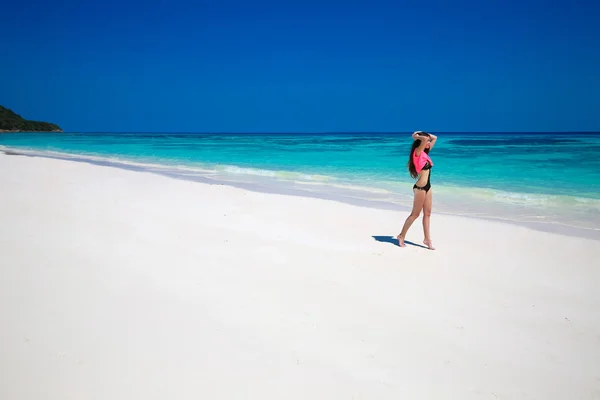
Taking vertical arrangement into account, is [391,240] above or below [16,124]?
below

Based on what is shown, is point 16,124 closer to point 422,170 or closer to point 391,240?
point 391,240

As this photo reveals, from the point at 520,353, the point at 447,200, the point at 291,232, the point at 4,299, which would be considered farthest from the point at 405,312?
the point at 447,200

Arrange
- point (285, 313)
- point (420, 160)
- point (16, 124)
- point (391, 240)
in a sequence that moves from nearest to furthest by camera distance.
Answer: point (285, 313)
point (420, 160)
point (391, 240)
point (16, 124)

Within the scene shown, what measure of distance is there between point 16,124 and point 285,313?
419 feet

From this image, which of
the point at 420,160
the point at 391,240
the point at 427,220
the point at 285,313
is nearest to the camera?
the point at 285,313

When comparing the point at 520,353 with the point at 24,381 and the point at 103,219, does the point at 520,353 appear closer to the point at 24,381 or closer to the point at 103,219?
the point at 24,381

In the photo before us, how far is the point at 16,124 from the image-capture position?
10394cm

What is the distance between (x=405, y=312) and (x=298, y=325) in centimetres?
99

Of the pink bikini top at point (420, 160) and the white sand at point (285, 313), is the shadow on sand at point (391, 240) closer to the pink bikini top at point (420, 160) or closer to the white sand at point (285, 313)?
the white sand at point (285, 313)

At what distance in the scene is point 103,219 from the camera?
6039 mm

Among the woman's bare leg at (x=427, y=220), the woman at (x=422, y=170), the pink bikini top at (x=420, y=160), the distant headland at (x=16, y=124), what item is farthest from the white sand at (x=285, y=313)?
the distant headland at (x=16, y=124)

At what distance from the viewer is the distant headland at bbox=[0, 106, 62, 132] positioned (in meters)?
98.4

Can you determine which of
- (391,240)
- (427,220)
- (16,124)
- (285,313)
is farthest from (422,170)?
(16,124)

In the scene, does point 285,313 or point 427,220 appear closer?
point 285,313
